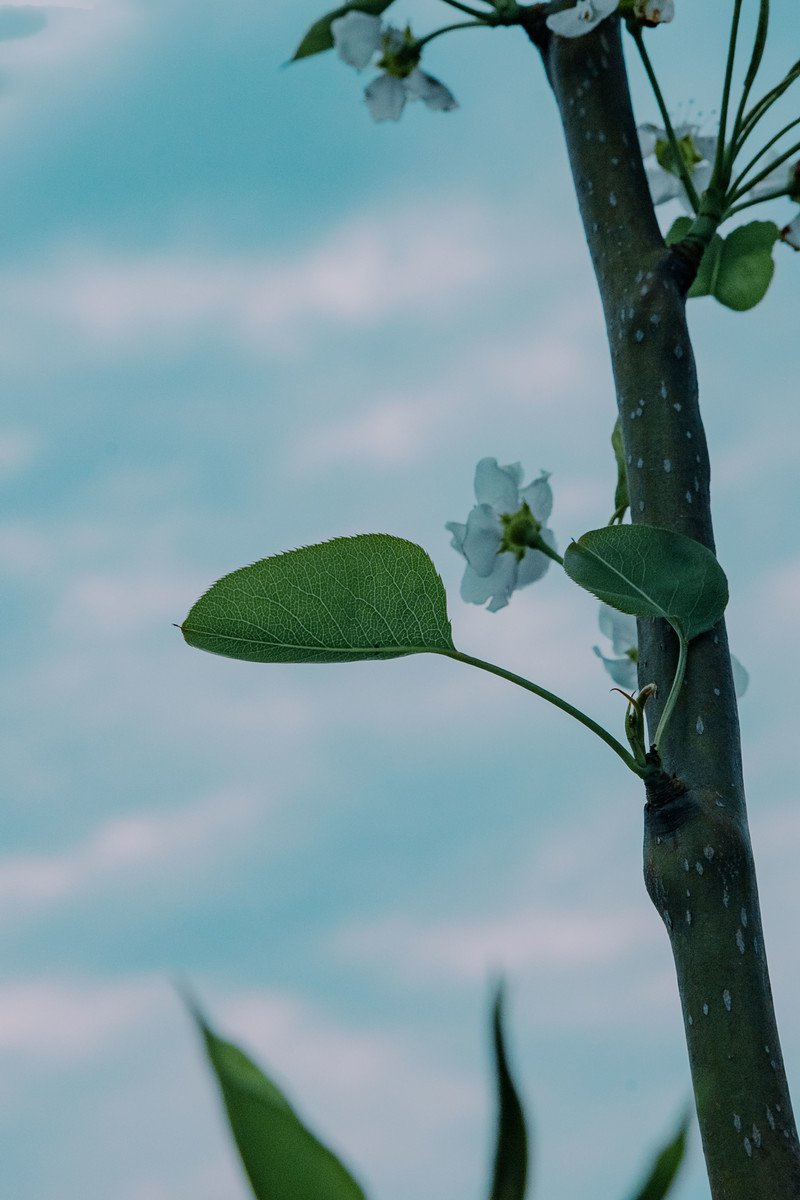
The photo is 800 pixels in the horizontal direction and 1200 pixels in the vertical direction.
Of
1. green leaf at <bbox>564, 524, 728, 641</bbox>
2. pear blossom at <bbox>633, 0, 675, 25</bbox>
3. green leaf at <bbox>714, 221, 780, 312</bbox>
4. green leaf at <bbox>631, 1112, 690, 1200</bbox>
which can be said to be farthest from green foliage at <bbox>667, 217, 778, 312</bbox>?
green leaf at <bbox>631, 1112, 690, 1200</bbox>

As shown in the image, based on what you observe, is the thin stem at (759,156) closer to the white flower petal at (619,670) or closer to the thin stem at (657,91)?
the thin stem at (657,91)

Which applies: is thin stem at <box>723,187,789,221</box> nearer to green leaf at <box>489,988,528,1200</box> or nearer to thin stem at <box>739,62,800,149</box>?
thin stem at <box>739,62,800,149</box>

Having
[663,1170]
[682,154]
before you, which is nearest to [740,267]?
[682,154]

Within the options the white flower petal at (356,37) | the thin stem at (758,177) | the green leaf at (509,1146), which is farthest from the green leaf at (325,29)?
the green leaf at (509,1146)

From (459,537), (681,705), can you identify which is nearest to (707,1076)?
(681,705)

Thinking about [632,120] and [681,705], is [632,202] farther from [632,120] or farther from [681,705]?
[681,705]
